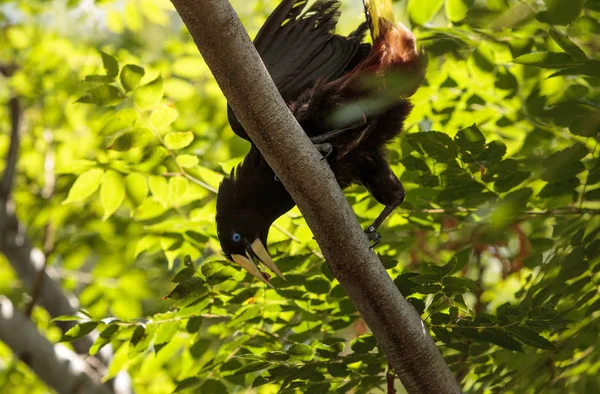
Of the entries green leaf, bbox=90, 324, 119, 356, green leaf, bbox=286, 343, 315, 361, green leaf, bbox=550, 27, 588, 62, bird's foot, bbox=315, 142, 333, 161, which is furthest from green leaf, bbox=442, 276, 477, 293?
green leaf, bbox=90, 324, 119, 356

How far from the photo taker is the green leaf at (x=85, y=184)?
2.55m

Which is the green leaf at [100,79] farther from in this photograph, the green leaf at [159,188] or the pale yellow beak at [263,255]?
the pale yellow beak at [263,255]

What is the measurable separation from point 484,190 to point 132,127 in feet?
4.04

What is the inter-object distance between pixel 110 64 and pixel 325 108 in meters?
0.75

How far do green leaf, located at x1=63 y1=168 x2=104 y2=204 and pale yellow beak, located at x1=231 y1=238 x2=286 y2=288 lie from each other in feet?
1.88

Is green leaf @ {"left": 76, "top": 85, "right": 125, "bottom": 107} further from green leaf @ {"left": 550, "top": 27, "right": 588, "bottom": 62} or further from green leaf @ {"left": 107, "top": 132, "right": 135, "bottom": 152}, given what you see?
green leaf @ {"left": 550, "top": 27, "right": 588, "bottom": 62}

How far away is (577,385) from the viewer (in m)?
2.00

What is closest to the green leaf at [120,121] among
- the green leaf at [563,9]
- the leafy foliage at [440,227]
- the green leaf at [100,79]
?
the leafy foliage at [440,227]

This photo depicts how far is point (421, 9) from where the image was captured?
241 cm

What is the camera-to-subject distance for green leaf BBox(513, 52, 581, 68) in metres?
1.70

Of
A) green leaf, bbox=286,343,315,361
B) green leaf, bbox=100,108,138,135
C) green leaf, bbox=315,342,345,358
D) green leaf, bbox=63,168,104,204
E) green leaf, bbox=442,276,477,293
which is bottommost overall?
green leaf, bbox=286,343,315,361

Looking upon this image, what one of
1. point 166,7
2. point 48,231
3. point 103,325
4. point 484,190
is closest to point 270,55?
point 484,190

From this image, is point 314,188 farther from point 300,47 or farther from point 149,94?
point 300,47

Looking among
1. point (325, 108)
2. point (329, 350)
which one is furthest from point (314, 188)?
point (325, 108)
